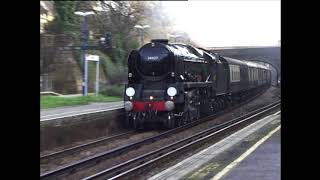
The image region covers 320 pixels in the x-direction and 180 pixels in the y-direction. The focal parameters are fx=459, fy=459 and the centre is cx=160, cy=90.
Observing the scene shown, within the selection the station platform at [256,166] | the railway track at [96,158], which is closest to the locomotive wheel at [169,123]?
the railway track at [96,158]

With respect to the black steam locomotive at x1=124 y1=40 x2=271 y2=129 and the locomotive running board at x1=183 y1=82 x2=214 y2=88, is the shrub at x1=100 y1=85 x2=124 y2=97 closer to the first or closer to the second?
the locomotive running board at x1=183 y1=82 x2=214 y2=88

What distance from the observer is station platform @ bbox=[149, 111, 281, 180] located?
6.63 metres

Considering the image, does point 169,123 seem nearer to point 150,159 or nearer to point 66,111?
point 150,159

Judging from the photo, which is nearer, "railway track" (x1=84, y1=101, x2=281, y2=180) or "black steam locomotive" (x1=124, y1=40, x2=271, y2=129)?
"railway track" (x1=84, y1=101, x2=281, y2=180)

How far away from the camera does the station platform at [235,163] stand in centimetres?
663

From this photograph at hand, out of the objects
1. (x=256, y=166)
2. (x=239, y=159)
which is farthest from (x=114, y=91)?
(x=256, y=166)

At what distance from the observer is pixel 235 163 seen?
7434 mm

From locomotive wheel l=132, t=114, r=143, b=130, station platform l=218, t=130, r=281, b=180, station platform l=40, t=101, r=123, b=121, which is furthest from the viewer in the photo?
station platform l=40, t=101, r=123, b=121

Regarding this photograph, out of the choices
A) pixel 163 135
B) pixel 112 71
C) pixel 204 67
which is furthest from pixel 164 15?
pixel 163 135

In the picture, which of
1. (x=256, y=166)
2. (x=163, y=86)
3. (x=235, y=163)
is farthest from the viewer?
(x=163, y=86)

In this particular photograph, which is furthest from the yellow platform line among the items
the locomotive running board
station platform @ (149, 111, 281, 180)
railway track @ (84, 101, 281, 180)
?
the locomotive running board
